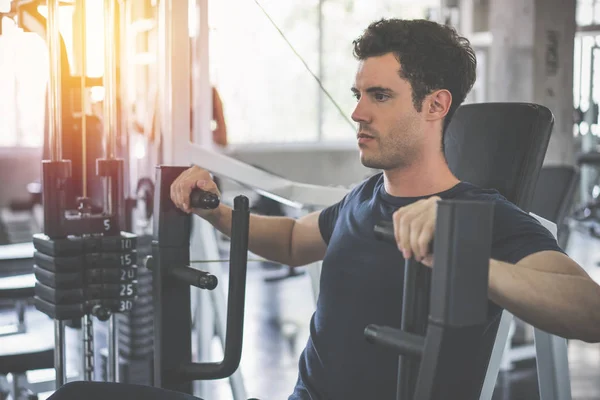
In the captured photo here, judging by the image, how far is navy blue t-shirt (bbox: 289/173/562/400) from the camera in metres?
1.19

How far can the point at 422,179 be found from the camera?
137 cm

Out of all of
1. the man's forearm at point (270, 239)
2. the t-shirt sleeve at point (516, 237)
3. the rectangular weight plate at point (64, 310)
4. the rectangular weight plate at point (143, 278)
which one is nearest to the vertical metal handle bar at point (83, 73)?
the rectangular weight plate at point (64, 310)

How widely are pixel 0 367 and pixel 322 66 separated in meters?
6.22

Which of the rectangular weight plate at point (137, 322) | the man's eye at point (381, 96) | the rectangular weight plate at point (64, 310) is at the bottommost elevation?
the rectangular weight plate at point (137, 322)

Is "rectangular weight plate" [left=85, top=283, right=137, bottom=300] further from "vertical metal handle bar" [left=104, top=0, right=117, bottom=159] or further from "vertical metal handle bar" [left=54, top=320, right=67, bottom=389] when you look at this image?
"vertical metal handle bar" [left=104, top=0, right=117, bottom=159]

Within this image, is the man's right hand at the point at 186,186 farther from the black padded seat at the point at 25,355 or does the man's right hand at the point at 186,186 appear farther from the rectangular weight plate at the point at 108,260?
the black padded seat at the point at 25,355

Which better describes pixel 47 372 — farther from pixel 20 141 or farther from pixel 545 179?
pixel 20 141

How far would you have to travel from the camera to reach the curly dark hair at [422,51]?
134 centimetres

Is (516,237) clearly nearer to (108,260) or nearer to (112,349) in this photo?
(108,260)

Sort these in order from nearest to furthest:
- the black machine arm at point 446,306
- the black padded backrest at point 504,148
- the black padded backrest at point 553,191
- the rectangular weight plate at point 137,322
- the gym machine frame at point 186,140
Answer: the black machine arm at point 446,306
the black padded backrest at point 504,148
the gym machine frame at point 186,140
the rectangular weight plate at point 137,322
the black padded backrest at point 553,191

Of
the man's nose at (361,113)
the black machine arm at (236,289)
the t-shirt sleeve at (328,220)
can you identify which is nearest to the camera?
the black machine arm at (236,289)

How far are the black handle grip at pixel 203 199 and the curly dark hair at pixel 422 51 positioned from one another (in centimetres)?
40

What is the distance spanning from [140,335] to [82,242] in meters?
0.86

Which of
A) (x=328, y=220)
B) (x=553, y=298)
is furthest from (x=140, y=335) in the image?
(x=553, y=298)
